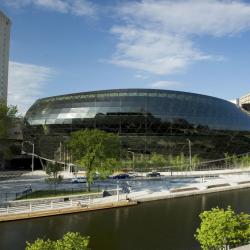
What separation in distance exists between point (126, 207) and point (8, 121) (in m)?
26.6

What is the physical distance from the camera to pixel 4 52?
180 meters

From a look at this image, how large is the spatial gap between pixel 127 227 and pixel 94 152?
2457cm

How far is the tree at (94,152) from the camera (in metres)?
61.9

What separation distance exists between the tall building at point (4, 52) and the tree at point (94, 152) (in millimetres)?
119653

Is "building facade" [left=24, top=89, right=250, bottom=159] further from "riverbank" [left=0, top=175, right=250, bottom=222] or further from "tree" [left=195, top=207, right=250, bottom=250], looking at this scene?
"tree" [left=195, top=207, right=250, bottom=250]

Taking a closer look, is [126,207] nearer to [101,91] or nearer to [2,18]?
[101,91]

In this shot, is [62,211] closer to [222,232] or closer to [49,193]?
[49,193]

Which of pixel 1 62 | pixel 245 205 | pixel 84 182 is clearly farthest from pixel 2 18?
pixel 245 205

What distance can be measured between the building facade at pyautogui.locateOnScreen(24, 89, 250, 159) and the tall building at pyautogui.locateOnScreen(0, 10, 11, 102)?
64205 millimetres

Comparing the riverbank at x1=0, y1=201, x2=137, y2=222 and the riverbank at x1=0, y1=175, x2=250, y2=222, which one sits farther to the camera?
the riverbank at x1=0, y1=175, x2=250, y2=222

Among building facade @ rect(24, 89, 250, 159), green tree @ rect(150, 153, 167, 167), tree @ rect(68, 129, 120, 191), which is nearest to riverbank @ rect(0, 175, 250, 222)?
tree @ rect(68, 129, 120, 191)

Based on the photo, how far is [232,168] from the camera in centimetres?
11806

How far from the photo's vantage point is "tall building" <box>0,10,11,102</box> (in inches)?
6978

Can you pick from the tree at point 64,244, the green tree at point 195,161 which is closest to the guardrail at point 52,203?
the tree at point 64,244
